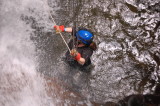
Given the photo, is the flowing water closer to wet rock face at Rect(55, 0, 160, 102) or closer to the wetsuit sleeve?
wet rock face at Rect(55, 0, 160, 102)

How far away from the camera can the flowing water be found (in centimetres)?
460

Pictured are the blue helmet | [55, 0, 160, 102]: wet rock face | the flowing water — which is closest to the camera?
the blue helmet

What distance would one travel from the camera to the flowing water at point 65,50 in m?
4.60

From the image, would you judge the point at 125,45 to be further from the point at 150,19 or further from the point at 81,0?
the point at 81,0

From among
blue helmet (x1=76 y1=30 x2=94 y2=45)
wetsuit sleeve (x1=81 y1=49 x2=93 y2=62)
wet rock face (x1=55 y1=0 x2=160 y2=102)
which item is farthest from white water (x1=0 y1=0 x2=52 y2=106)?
blue helmet (x1=76 y1=30 x2=94 y2=45)

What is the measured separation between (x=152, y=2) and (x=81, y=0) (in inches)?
106

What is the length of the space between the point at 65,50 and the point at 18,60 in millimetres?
1477

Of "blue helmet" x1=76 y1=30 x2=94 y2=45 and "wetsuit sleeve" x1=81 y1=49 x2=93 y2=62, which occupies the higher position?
"blue helmet" x1=76 y1=30 x2=94 y2=45

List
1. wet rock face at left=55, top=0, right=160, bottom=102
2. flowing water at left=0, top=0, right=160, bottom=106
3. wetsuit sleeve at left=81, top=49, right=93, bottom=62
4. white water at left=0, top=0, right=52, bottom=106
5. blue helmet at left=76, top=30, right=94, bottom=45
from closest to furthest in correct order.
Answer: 1. blue helmet at left=76, top=30, right=94, bottom=45
2. wetsuit sleeve at left=81, top=49, right=93, bottom=62
3. white water at left=0, top=0, right=52, bottom=106
4. flowing water at left=0, top=0, right=160, bottom=106
5. wet rock face at left=55, top=0, right=160, bottom=102

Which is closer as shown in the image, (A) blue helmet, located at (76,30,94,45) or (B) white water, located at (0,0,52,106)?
(A) blue helmet, located at (76,30,94,45)

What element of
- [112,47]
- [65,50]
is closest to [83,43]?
[65,50]

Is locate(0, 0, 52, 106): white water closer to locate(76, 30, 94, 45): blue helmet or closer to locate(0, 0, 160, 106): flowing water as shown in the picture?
locate(0, 0, 160, 106): flowing water

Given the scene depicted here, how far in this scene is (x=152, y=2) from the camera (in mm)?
6277

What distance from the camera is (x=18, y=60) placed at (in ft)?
16.7
